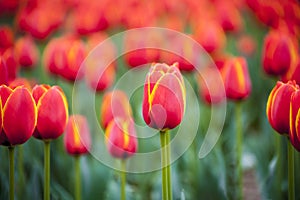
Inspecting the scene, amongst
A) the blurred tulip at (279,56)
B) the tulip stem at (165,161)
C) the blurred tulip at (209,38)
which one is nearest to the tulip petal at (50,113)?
the tulip stem at (165,161)

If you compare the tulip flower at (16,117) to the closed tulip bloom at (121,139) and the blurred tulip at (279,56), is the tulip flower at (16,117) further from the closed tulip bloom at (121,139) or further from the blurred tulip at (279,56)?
the blurred tulip at (279,56)

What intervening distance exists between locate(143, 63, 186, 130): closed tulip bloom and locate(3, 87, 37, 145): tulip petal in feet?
1.03

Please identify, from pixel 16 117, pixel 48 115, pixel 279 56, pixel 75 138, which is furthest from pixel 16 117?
pixel 279 56

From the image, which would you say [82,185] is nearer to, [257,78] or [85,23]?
[85,23]

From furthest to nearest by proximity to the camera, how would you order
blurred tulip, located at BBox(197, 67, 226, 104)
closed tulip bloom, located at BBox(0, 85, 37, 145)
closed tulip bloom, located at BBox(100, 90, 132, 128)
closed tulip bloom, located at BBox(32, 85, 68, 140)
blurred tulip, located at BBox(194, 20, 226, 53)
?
blurred tulip, located at BBox(194, 20, 226, 53) < blurred tulip, located at BBox(197, 67, 226, 104) < closed tulip bloom, located at BBox(100, 90, 132, 128) < closed tulip bloom, located at BBox(32, 85, 68, 140) < closed tulip bloom, located at BBox(0, 85, 37, 145)

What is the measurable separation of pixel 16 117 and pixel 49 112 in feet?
0.40

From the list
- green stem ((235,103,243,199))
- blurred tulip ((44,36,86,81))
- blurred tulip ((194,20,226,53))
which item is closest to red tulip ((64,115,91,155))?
blurred tulip ((44,36,86,81))

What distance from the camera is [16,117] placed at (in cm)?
123

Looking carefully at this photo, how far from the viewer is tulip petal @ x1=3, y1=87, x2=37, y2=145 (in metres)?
1.23

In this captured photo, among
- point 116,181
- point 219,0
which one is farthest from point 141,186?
point 219,0

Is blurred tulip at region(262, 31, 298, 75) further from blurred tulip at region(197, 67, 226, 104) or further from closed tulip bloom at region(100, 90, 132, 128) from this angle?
closed tulip bloom at region(100, 90, 132, 128)

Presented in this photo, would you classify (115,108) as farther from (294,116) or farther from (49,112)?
(294,116)

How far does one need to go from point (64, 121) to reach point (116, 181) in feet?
1.73

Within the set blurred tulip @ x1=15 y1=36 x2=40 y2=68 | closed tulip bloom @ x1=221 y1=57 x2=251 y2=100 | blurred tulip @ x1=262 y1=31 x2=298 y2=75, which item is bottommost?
closed tulip bloom @ x1=221 y1=57 x2=251 y2=100
